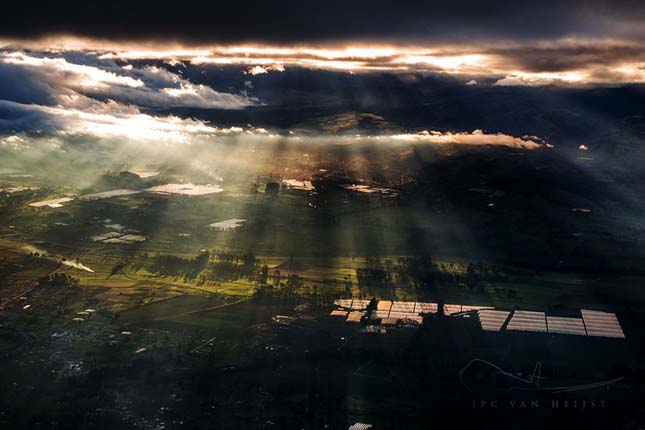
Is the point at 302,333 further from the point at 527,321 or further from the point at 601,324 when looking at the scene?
the point at 601,324

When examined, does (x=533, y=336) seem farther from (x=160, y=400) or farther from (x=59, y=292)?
(x=59, y=292)

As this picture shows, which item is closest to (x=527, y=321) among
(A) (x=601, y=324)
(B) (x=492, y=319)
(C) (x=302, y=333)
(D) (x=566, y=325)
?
(B) (x=492, y=319)

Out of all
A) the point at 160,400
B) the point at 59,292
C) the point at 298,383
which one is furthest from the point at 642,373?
the point at 59,292

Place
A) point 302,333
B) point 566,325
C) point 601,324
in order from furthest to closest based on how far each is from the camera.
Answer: point 601,324, point 566,325, point 302,333

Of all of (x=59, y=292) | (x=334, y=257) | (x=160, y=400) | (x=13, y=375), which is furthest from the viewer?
(x=334, y=257)

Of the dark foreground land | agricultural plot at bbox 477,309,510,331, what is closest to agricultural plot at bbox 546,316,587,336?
the dark foreground land
